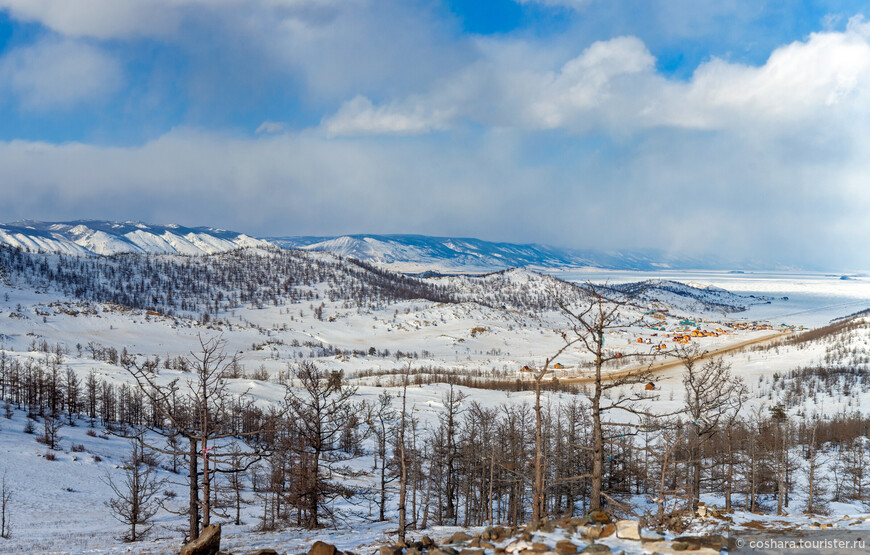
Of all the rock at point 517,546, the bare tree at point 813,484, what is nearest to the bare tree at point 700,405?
the bare tree at point 813,484

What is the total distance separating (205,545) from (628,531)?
987 centimetres

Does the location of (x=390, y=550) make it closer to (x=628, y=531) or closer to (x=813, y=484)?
(x=628, y=531)

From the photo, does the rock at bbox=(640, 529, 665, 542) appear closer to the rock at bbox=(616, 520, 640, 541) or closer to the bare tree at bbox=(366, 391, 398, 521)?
the rock at bbox=(616, 520, 640, 541)

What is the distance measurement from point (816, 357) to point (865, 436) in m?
62.3

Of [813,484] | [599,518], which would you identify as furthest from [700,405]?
[813,484]

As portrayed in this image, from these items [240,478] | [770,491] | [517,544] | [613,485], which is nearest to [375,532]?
[517,544]

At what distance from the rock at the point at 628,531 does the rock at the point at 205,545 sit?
9.41 metres

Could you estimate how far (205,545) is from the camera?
11.7m

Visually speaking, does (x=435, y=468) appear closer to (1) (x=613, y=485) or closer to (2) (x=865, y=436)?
(1) (x=613, y=485)

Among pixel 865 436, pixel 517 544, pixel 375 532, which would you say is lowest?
pixel 865 436

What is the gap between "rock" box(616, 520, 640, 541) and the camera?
11.0 metres

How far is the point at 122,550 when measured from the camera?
63.8 ft

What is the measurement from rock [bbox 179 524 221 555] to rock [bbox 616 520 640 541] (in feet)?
30.9

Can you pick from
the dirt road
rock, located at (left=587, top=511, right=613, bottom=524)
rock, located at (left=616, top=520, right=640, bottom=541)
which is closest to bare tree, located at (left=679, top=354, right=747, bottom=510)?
rock, located at (left=587, top=511, right=613, bottom=524)
